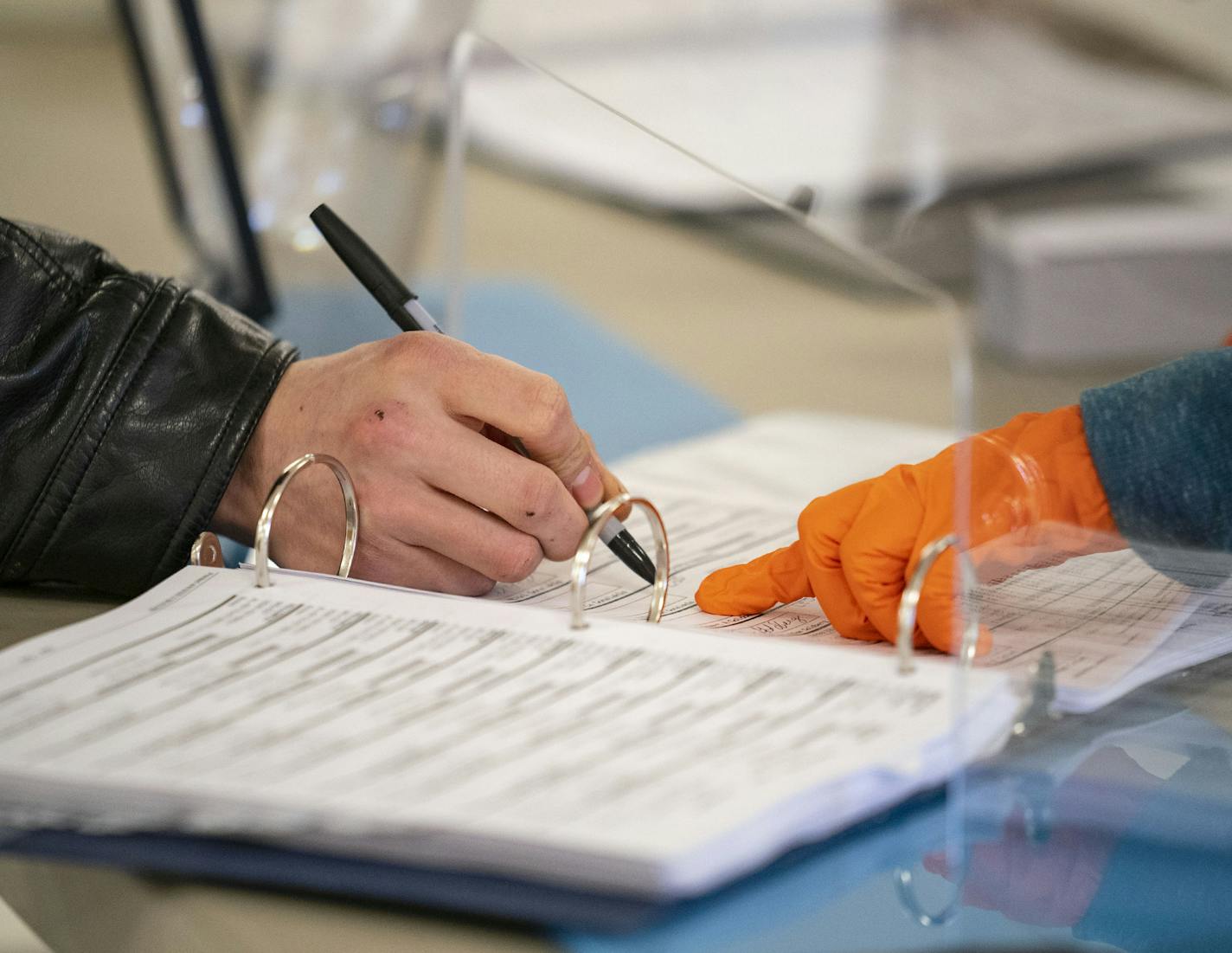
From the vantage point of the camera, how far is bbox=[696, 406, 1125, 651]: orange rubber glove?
1.40 ft

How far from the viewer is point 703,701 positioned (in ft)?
1.25

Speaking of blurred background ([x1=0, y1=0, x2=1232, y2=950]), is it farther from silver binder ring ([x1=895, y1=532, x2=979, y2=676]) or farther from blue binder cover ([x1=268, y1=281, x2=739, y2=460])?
silver binder ring ([x1=895, y1=532, x2=979, y2=676])

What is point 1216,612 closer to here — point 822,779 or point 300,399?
point 822,779

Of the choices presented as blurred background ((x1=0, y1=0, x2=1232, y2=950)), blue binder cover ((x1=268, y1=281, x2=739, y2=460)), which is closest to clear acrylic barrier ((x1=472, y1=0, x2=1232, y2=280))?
blurred background ((x1=0, y1=0, x2=1232, y2=950))

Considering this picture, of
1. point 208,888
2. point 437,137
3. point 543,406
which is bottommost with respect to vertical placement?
point 208,888

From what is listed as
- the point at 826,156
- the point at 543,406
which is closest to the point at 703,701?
the point at 543,406

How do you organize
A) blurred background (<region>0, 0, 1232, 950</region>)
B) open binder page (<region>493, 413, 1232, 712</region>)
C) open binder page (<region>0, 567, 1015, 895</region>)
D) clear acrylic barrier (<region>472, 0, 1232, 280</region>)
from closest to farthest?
open binder page (<region>0, 567, 1015, 895</region>), open binder page (<region>493, 413, 1232, 712</region>), blurred background (<region>0, 0, 1232, 950</region>), clear acrylic barrier (<region>472, 0, 1232, 280</region>)

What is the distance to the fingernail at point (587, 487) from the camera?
20.9 inches

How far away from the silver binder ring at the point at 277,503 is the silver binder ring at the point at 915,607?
0.21m

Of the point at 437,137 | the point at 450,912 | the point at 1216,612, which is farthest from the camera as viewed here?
the point at 437,137

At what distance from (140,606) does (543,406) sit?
157 mm

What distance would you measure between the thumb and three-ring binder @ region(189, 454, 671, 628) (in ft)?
A: 0.07

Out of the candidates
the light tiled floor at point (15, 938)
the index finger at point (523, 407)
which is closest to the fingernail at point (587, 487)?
the index finger at point (523, 407)


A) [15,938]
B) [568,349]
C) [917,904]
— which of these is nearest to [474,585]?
[917,904]
